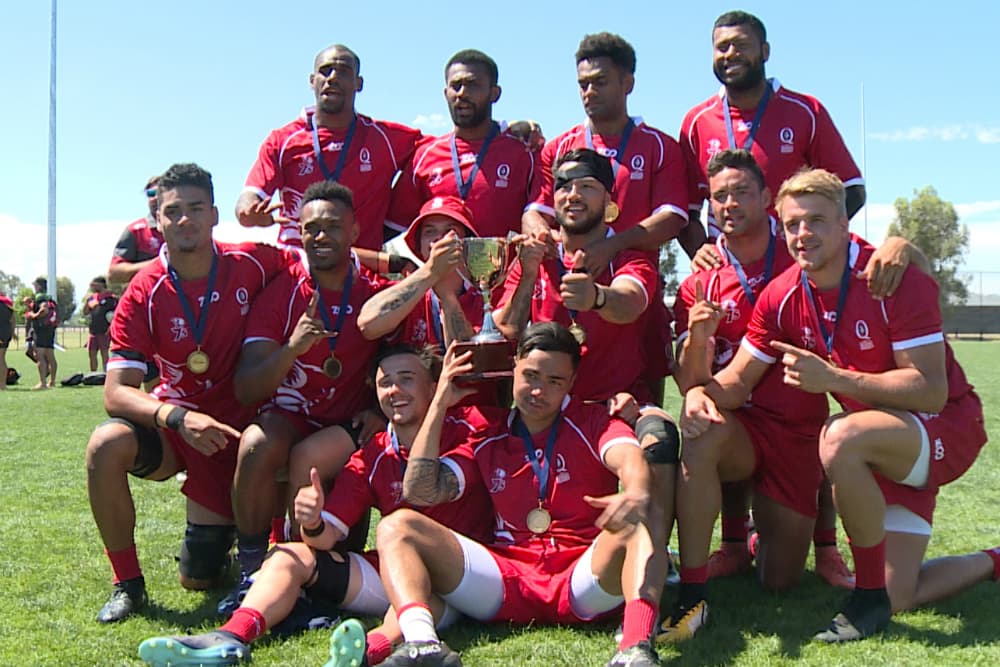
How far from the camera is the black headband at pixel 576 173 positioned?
4500mm

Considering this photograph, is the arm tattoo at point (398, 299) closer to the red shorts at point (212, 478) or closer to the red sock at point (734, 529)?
the red shorts at point (212, 478)

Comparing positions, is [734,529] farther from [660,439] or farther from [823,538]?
[660,439]

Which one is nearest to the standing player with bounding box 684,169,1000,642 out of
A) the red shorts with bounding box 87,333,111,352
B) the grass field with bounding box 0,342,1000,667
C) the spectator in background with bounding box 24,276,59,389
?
the grass field with bounding box 0,342,1000,667

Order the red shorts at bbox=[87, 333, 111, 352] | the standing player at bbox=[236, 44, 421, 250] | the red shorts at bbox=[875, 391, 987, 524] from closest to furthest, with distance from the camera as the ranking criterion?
the red shorts at bbox=[875, 391, 987, 524] < the standing player at bbox=[236, 44, 421, 250] < the red shorts at bbox=[87, 333, 111, 352]

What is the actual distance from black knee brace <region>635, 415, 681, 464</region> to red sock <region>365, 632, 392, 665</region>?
138cm

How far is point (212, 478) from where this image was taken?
4.98 m

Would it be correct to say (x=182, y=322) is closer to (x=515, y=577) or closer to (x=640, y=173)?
(x=515, y=577)

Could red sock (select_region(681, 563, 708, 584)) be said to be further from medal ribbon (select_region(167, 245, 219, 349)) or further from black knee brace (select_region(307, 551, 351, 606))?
medal ribbon (select_region(167, 245, 219, 349))

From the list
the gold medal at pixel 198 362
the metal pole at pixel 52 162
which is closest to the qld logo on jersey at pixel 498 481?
the gold medal at pixel 198 362

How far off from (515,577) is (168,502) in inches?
165

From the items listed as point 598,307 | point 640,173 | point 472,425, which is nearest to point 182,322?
point 472,425

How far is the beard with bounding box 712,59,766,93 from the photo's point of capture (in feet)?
17.2

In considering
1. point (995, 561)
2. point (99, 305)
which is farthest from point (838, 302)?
point (99, 305)

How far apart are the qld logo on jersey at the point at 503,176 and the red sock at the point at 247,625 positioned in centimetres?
275
